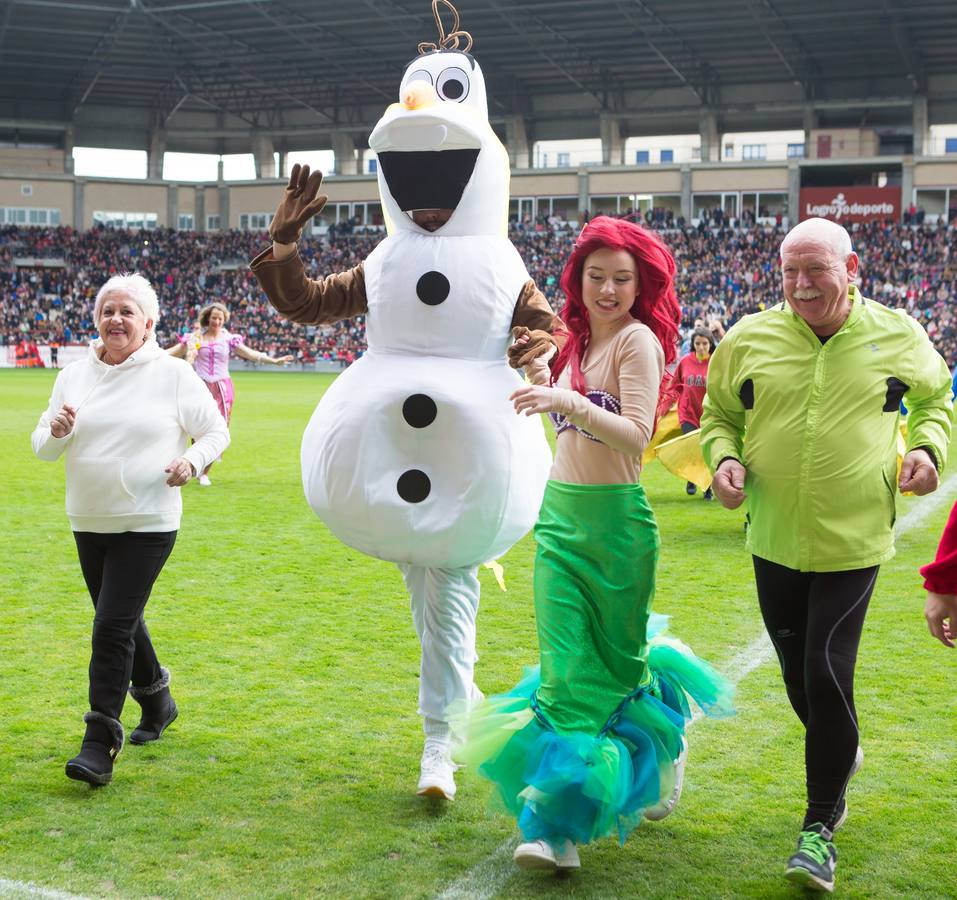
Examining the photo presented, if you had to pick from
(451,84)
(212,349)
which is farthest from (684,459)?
(451,84)

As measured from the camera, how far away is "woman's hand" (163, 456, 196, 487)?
13.7 feet

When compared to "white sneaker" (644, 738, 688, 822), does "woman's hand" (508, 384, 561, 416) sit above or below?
above

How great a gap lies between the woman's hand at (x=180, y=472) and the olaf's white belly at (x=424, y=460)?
0.47 metres

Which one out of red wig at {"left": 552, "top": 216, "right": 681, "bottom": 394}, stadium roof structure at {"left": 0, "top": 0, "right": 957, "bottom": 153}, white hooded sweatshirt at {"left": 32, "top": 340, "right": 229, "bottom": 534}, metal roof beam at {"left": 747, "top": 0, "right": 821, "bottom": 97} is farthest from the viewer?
stadium roof structure at {"left": 0, "top": 0, "right": 957, "bottom": 153}

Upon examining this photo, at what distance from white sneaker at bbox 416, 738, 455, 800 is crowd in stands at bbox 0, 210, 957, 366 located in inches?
1239

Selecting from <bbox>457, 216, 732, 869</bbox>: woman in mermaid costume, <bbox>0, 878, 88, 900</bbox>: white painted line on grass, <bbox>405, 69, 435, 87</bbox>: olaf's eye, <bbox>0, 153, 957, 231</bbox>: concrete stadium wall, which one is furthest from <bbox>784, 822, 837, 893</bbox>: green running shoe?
<bbox>0, 153, 957, 231</bbox>: concrete stadium wall

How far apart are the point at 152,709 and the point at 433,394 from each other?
5.66ft

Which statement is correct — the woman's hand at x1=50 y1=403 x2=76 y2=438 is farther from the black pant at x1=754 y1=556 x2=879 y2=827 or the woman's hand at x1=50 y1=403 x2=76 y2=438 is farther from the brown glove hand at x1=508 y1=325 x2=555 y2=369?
the black pant at x1=754 y1=556 x2=879 y2=827

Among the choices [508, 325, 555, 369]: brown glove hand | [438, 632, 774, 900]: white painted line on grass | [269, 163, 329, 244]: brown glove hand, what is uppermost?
[269, 163, 329, 244]: brown glove hand

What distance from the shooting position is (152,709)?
461 cm

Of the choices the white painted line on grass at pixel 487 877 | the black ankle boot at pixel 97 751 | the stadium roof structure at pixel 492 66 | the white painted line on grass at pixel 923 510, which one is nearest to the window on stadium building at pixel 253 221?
the stadium roof structure at pixel 492 66

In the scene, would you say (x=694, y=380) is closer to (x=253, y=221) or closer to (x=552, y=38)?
(x=552, y=38)

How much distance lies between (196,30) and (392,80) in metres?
8.34

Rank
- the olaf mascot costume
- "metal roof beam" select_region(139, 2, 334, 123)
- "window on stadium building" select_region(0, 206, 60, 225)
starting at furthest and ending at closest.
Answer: "window on stadium building" select_region(0, 206, 60, 225)
"metal roof beam" select_region(139, 2, 334, 123)
the olaf mascot costume
